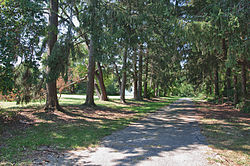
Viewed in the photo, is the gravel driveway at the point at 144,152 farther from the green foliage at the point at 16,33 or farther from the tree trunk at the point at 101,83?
the tree trunk at the point at 101,83

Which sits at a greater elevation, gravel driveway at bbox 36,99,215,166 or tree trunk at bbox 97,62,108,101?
tree trunk at bbox 97,62,108,101

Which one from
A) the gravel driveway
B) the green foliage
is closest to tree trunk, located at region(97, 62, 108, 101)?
the green foliage

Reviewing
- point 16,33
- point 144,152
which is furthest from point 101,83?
point 144,152

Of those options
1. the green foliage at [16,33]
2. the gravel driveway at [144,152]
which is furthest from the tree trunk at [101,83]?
the gravel driveway at [144,152]

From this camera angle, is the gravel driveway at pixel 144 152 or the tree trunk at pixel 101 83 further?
the tree trunk at pixel 101 83

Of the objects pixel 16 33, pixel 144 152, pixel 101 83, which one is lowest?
pixel 144 152

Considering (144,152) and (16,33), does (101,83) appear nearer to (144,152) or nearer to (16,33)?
(16,33)

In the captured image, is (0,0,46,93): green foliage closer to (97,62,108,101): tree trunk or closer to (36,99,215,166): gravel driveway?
(36,99,215,166): gravel driveway

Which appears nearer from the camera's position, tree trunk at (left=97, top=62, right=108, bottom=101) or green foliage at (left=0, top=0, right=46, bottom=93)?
green foliage at (left=0, top=0, right=46, bottom=93)

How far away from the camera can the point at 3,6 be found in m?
6.54

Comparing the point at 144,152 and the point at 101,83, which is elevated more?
the point at 101,83

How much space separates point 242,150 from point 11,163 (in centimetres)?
533

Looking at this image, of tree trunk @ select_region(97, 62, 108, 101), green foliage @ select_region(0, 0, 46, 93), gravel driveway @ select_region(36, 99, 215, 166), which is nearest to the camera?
gravel driveway @ select_region(36, 99, 215, 166)

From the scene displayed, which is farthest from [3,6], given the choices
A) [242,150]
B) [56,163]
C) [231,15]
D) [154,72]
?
[154,72]
